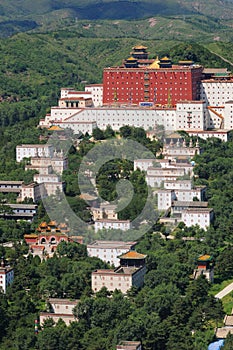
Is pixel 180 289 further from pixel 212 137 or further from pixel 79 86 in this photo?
pixel 79 86

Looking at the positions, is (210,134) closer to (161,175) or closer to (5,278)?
(161,175)

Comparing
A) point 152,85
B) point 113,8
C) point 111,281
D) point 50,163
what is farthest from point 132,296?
point 113,8

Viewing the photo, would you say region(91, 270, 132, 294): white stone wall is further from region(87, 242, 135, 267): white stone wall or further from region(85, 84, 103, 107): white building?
region(85, 84, 103, 107): white building

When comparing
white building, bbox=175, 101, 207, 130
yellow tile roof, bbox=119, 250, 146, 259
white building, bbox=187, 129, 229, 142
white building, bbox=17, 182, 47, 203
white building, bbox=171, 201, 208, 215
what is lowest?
yellow tile roof, bbox=119, 250, 146, 259

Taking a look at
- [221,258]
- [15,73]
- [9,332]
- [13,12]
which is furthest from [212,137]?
[13,12]

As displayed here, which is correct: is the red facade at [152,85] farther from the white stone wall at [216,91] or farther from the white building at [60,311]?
the white building at [60,311]

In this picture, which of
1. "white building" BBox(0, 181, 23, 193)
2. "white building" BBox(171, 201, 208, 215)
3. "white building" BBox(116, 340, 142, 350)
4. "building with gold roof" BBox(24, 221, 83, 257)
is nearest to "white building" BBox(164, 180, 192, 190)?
"white building" BBox(171, 201, 208, 215)

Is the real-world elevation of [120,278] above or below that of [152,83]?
below
